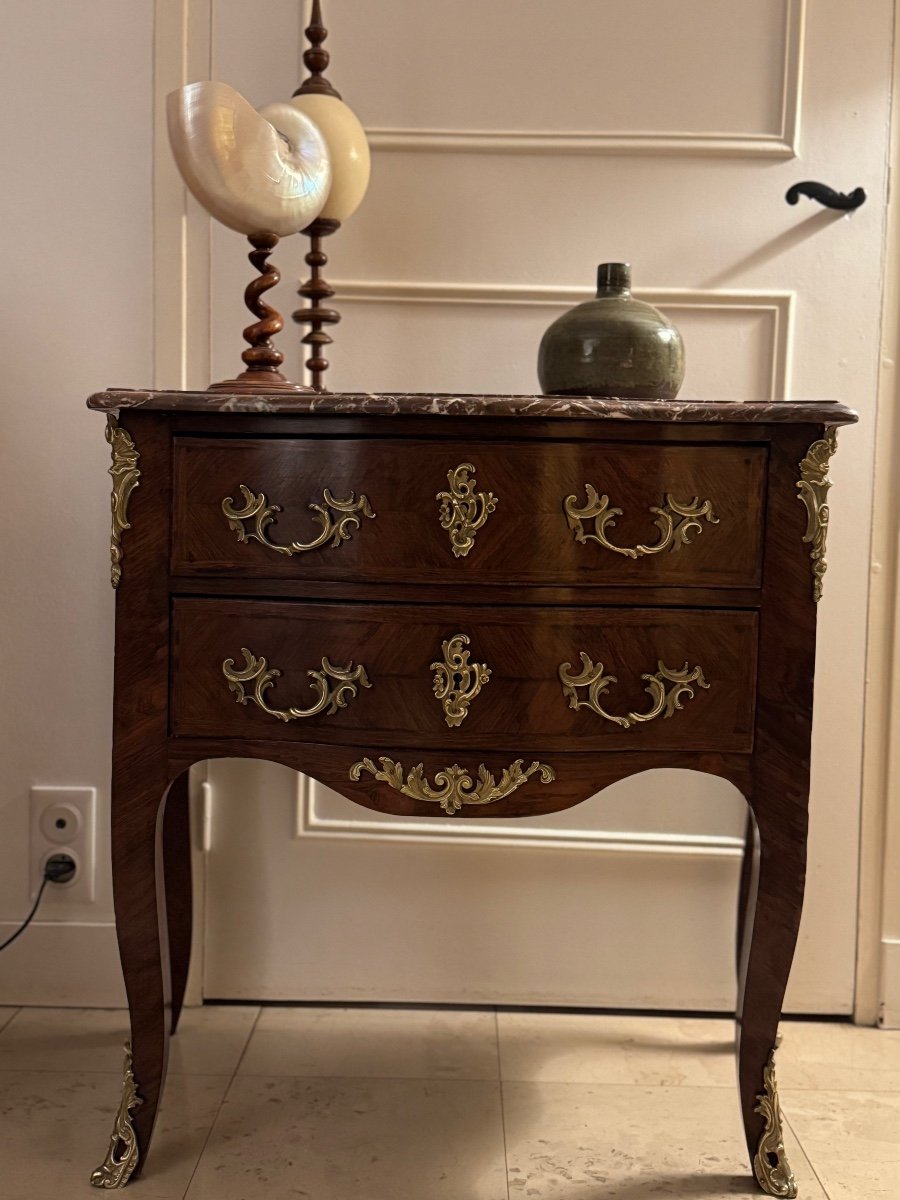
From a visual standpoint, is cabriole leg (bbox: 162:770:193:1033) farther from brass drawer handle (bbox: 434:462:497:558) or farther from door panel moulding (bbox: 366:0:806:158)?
door panel moulding (bbox: 366:0:806:158)

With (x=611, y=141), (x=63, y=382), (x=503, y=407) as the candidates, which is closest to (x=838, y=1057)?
(x=503, y=407)

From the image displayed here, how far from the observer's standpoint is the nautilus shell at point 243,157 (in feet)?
3.85

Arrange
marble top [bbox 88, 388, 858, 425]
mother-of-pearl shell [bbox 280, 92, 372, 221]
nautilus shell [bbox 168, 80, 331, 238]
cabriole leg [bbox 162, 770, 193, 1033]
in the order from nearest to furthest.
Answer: marble top [bbox 88, 388, 858, 425] → nautilus shell [bbox 168, 80, 331, 238] → mother-of-pearl shell [bbox 280, 92, 372, 221] → cabriole leg [bbox 162, 770, 193, 1033]

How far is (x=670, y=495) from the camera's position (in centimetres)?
110

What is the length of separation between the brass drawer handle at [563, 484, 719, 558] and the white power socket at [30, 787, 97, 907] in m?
0.96

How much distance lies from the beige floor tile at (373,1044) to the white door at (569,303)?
4cm

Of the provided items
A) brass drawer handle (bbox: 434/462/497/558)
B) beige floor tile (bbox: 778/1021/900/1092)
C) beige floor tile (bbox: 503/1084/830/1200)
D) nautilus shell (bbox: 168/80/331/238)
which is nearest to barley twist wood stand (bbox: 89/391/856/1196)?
brass drawer handle (bbox: 434/462/497/558)

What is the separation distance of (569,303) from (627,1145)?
1.17m

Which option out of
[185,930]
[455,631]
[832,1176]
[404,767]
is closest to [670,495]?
[455,631]

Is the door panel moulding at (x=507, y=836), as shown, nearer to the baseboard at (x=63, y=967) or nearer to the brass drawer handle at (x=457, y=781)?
the baseboard at (x=63, y=967)

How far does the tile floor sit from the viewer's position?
1.22m

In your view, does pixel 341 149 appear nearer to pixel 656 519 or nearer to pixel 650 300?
pixel 650 300

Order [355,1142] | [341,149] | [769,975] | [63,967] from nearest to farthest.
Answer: [769,975] < [355,1142] < [341,149] < [63,967]

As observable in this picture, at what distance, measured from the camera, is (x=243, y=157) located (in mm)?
1184
